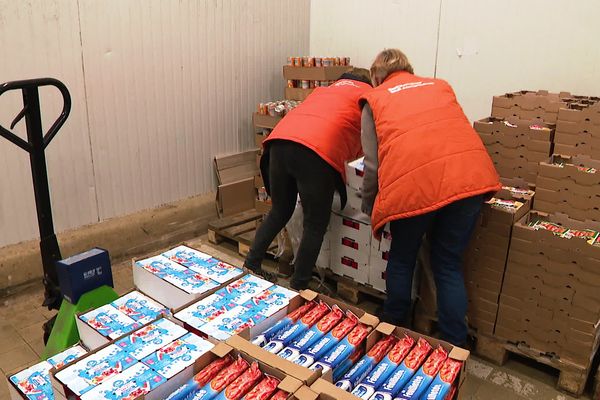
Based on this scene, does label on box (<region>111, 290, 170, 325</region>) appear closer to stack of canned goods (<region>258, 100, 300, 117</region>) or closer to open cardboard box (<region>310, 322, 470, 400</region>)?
open cardboard box (<region>310, 322, 470, 400</region>)

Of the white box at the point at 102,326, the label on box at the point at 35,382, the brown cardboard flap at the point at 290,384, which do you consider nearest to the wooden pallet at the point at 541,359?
the brown cardboard flap at the point at 290,384

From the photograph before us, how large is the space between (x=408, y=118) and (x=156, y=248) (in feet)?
8.75

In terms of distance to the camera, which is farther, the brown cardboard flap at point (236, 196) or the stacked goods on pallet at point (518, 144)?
the brown cardboard flap at point (236, 196)

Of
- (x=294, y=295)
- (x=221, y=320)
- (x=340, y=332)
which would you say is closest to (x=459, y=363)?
(x=340, y=332)

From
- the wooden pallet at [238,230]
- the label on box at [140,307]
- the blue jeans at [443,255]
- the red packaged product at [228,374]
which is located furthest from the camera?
the wooden pallet at [238,230]

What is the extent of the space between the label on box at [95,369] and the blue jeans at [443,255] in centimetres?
148

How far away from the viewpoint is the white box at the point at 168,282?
2234 mm

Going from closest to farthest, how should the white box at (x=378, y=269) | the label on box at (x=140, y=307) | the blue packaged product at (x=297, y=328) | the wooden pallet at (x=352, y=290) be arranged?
the blue packaged product at (x=297, y=328) < the label on box at (x=140, y=307) < the white box at (x=378, y=269) < the wooden pallet at (x=352, y=290)

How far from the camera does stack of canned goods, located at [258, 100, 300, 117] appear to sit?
14.7 feet

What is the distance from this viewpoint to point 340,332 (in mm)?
1871

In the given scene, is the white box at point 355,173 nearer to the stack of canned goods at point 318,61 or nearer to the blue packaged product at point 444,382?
the blue packaged product at point 444,382

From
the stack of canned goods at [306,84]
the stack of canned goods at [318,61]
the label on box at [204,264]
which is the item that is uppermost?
the stack of canned goods at [318,61]

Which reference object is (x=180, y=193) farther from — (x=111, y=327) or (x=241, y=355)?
(x=241, y=355)

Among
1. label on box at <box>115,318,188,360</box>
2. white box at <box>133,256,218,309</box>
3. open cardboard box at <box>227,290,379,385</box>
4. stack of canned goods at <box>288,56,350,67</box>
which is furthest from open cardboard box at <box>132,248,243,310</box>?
stack of canned goods at <box>288,56,350,67</box>
